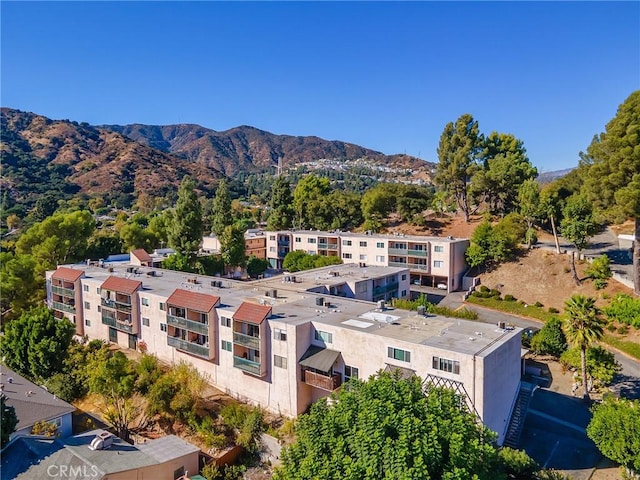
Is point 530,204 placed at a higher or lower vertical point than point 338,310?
higher

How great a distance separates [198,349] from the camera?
3312 centimetres

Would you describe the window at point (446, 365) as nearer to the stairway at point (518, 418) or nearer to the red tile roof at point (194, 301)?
the stairway at point (518, 418)

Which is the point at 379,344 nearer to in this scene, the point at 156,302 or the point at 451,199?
the point at 156,302

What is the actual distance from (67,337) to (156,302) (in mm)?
7776

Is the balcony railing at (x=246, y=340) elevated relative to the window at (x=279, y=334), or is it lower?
lower

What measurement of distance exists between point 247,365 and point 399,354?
11.0 metres

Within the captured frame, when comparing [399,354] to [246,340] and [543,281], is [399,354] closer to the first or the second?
[246,340]

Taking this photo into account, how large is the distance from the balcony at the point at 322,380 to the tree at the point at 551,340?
20.5m

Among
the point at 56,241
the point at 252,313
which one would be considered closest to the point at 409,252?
the point at 252,313

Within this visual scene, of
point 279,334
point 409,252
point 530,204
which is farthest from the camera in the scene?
point 530,204

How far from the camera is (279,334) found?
28688mm

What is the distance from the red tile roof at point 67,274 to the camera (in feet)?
148

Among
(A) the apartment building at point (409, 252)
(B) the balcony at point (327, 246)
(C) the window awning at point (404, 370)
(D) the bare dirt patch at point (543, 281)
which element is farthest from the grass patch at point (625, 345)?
(B) the balcony at point (327, 246)

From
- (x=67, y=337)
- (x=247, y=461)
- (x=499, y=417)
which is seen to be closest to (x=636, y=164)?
(x=499, y=417)
